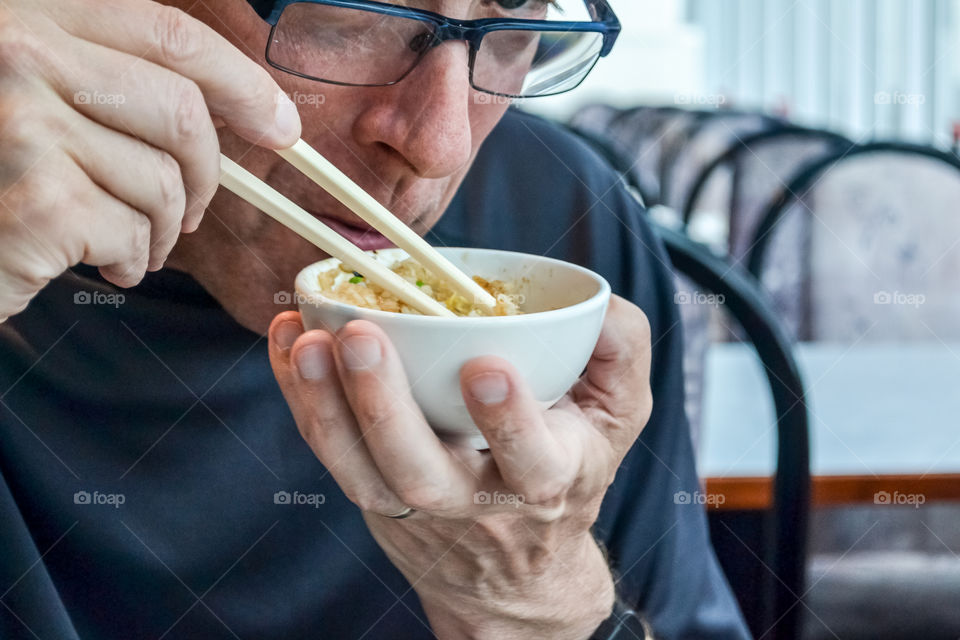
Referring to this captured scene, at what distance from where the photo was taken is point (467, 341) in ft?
2.29

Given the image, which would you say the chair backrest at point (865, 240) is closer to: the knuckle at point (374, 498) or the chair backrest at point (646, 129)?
the chair backrest at point (646, 129)

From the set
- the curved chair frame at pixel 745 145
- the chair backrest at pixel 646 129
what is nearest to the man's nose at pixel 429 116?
the curved chair frame at pixel 745 145

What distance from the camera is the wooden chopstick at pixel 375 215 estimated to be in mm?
757

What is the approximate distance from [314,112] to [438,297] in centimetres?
26

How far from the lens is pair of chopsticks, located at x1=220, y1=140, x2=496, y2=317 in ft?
2.43

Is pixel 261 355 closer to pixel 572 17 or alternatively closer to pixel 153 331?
pixel 153 331

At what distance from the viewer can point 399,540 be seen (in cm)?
103

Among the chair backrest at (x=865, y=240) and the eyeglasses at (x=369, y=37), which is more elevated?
the eyeglasses at (x=369, y=37)

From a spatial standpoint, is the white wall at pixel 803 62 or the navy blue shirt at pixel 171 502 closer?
the navy blue shirt at pixel 171 502

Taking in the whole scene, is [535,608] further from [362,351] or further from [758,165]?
[758,165]

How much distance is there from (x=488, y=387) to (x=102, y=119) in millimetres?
358

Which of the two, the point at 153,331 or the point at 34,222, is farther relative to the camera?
the point at 153,331

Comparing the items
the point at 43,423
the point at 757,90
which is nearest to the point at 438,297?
the point at 43,423

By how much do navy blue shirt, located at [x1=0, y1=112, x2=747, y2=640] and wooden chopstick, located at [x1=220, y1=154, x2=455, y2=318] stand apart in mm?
451
